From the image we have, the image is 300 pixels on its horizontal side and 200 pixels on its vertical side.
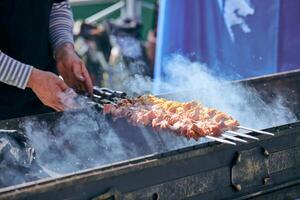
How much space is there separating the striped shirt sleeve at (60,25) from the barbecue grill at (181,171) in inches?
20.2

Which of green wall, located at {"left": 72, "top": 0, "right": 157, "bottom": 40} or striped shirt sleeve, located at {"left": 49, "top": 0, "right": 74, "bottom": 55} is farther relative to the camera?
green wall, located at {"left": 72, "top": 0, "right": 157, "bottom": 40}

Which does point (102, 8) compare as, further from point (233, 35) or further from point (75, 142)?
point (75, 142)

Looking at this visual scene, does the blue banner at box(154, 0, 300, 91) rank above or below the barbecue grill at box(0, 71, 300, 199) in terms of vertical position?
above

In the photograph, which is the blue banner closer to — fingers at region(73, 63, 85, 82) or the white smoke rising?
the white smoke rising

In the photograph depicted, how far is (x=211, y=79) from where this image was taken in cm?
496

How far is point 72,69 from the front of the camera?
347 centimetres

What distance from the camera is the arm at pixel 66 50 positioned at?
135 inches

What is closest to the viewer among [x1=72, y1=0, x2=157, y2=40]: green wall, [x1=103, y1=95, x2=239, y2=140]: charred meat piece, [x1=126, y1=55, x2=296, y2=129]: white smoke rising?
[x1=103, y1=95, x2=239, y2=140]: charred meat piece

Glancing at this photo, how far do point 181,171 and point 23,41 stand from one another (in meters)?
1.28

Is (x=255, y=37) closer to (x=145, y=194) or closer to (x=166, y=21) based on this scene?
(x=166, y=21)

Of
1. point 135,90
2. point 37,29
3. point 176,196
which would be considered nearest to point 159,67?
point 135,90

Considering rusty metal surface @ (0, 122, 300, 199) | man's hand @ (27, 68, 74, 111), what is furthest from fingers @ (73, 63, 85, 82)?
rusty metal surface @ (0, 122, 300, 199)

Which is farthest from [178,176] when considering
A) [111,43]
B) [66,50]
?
[111,43]

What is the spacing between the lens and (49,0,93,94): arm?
3.43 m
